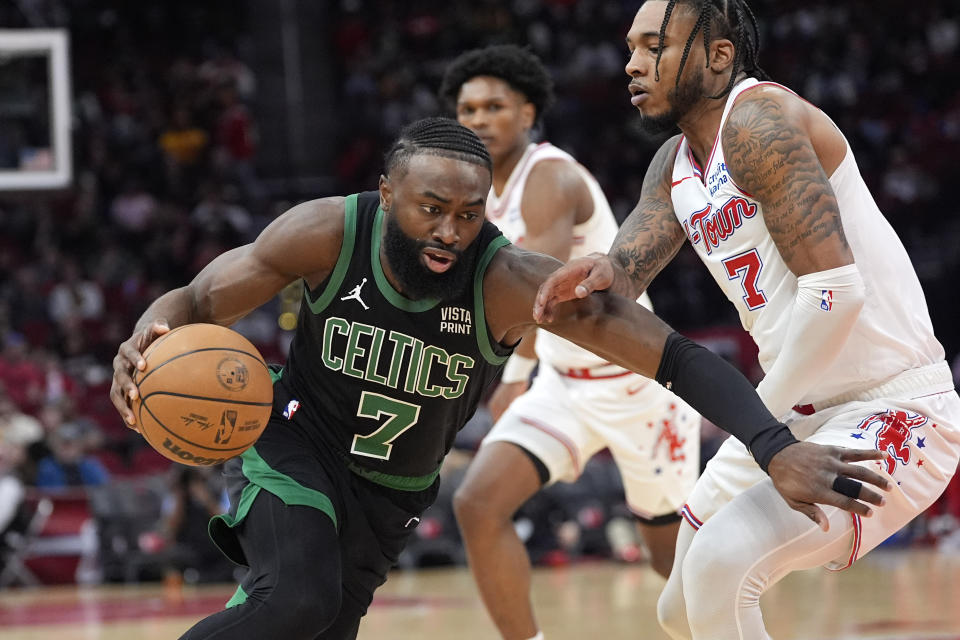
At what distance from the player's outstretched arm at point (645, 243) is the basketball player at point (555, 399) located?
1.38 metres

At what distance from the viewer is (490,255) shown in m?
4.07

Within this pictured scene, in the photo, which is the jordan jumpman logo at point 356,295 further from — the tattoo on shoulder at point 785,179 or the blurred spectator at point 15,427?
the blurred spectator at point 15,427

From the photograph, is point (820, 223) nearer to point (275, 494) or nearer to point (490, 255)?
point (490, 255)

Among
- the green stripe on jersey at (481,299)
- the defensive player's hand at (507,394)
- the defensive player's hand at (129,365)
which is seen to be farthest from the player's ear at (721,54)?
the defensive player's hand at (507,394)

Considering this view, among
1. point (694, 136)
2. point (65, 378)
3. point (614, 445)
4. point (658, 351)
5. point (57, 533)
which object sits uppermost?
point (694, 136)

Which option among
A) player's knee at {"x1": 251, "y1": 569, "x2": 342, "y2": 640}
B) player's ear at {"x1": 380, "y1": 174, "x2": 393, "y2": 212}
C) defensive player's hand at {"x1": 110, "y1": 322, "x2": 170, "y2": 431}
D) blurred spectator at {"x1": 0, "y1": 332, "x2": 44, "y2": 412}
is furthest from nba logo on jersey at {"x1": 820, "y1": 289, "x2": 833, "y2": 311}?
blurred spectator at {"x1": 0, "y1": 332, "x2": 44, "y2": 412}

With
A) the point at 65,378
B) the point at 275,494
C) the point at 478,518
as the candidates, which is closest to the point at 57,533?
the point at 65,378

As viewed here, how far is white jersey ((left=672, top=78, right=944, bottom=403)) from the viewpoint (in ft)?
12.5

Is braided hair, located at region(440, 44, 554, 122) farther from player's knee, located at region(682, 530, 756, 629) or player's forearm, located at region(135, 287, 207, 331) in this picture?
player's knee, located at region(682, 530, 756, 629)

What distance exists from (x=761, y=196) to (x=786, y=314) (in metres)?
0.40

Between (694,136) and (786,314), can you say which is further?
(694,136)

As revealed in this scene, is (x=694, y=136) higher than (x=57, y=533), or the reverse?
(x=694, y=136)

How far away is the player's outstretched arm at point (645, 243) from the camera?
375 cm

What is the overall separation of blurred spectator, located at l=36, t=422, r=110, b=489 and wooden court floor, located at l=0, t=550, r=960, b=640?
113cm
